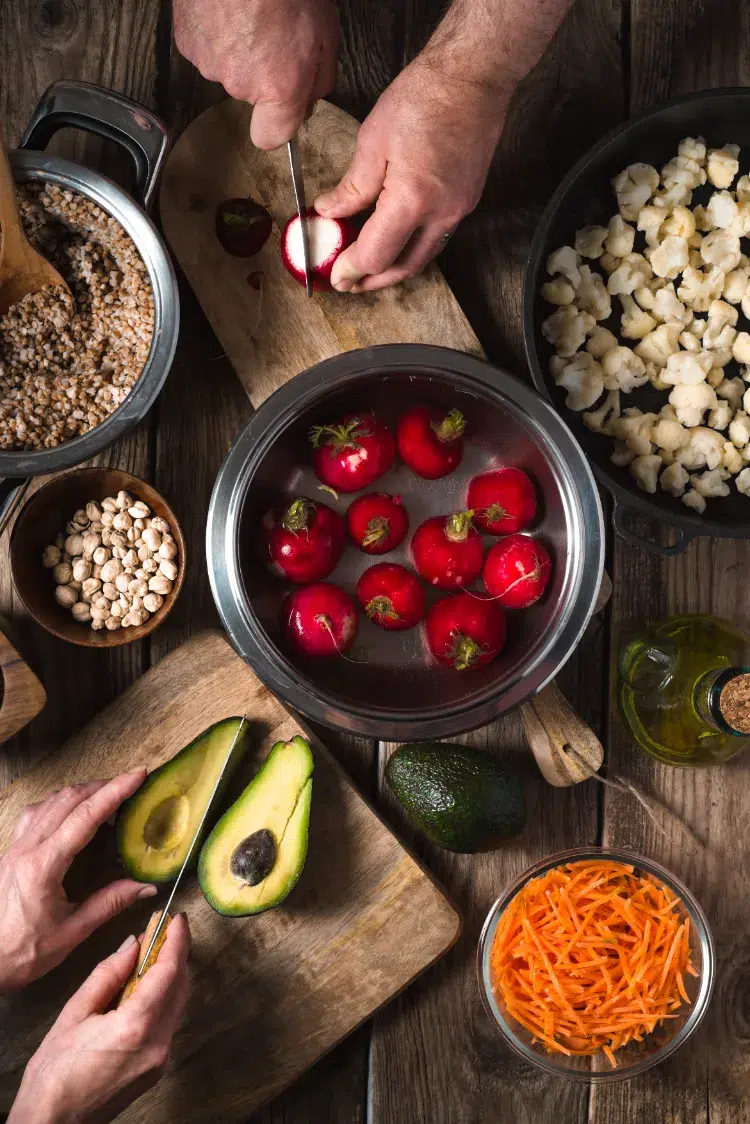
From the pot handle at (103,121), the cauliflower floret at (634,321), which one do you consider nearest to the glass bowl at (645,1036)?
the cauliflower floret at (634,321)

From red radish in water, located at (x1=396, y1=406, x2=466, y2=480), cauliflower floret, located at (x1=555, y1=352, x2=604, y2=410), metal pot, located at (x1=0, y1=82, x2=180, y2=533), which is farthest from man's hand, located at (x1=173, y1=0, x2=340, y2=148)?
cauliflower floret, located at (x1=555, y1=352, x2=604, y2=410)

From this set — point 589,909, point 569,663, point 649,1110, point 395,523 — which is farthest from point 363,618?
point 649,1110

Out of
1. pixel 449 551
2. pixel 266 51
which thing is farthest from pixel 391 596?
pixel 266 51

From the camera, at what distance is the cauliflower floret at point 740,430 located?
1.33 meters

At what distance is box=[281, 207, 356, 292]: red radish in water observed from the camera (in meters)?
1.26

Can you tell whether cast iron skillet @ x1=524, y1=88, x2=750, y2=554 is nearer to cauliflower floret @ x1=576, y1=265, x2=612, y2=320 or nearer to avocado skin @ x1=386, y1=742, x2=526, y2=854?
cauliflower floret @ x1=576, y1=265, x2=612, y2=320

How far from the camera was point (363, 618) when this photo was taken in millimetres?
1301

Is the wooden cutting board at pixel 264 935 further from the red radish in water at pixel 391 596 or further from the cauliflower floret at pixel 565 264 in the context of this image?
the cauliflower floret at pixel 565 264

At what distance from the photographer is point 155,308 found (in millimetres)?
1228

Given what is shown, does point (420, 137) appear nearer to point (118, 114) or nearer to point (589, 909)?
point (118, 114)

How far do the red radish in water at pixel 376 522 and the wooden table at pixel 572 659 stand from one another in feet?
0.81

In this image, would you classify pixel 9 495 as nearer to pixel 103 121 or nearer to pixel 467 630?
pixel 103 121

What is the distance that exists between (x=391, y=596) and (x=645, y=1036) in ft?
2.37

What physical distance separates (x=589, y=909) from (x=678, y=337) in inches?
31.4
